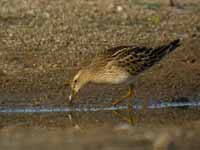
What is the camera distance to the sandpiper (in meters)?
13.8

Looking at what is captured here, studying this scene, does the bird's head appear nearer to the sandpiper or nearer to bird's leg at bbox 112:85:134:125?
the sandpiper

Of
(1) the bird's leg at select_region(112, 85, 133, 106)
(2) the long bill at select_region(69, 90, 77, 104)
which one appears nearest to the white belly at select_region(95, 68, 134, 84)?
(1) the bird's leg at select_region(112, 85, 133, 106)

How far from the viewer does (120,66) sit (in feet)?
45.4

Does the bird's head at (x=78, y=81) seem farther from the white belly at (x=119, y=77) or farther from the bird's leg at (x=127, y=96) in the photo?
the bird's leg at (x=127, y=96)

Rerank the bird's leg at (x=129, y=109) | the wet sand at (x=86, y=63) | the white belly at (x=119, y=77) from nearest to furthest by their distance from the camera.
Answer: the wet sand at (x=86, y=63) → the bird's leg at (x=129, y=109) → the white belly at (x=119, y=77)

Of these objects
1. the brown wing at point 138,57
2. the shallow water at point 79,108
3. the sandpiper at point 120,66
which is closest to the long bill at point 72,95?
the sandpiper at point 120,66

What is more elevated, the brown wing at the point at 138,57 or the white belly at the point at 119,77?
the brown wing at the point at 138,57

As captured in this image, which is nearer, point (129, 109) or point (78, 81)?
point (129, 109)

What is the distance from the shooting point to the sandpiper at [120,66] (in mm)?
13836

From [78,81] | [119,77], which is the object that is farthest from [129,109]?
[78,81]

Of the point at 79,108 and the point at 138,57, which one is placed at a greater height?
the point at 138,57

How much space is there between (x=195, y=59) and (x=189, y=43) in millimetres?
733

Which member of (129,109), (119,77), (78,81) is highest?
(119,77)

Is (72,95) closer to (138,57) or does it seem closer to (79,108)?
(79,108)
